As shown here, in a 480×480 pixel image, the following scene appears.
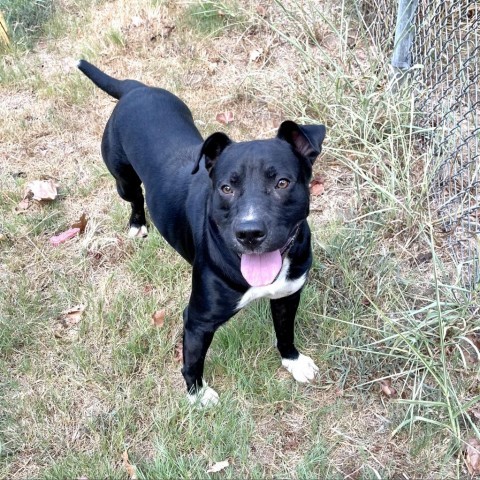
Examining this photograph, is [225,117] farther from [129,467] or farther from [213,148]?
[129,467]

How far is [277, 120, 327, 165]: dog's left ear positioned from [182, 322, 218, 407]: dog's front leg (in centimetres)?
98

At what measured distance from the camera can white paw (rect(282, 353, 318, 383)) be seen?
3328 mm

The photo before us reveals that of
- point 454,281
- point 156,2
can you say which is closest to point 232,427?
point 454,281

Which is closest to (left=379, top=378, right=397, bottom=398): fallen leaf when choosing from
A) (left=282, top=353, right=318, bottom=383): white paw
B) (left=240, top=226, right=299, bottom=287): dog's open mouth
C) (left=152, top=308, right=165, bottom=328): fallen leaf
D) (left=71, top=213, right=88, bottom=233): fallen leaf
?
(left=282, top=353, right=318, bottom=383): white paw

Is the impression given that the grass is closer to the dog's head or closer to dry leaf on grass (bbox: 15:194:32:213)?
dry leaf on grass (bbox: 15:194:32:213)

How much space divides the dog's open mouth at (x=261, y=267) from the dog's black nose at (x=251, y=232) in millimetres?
144

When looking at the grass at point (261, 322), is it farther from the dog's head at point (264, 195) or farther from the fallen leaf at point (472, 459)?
the dog's head at point (264, 195)

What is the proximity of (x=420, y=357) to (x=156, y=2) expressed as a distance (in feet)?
15.6

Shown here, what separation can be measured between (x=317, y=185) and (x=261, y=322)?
1389 mm

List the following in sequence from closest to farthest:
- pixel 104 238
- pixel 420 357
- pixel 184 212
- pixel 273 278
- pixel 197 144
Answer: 1. pixel 273 278
2. pixel 420 357
3. pixel 184 212
4. pixel 197 144
5. pixel 104 238

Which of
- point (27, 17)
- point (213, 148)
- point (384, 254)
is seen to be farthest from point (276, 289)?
point (27, 17)

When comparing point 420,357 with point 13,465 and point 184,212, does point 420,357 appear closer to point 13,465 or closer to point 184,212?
point 184,212

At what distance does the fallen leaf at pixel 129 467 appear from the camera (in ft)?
9.43

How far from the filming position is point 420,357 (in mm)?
2863
